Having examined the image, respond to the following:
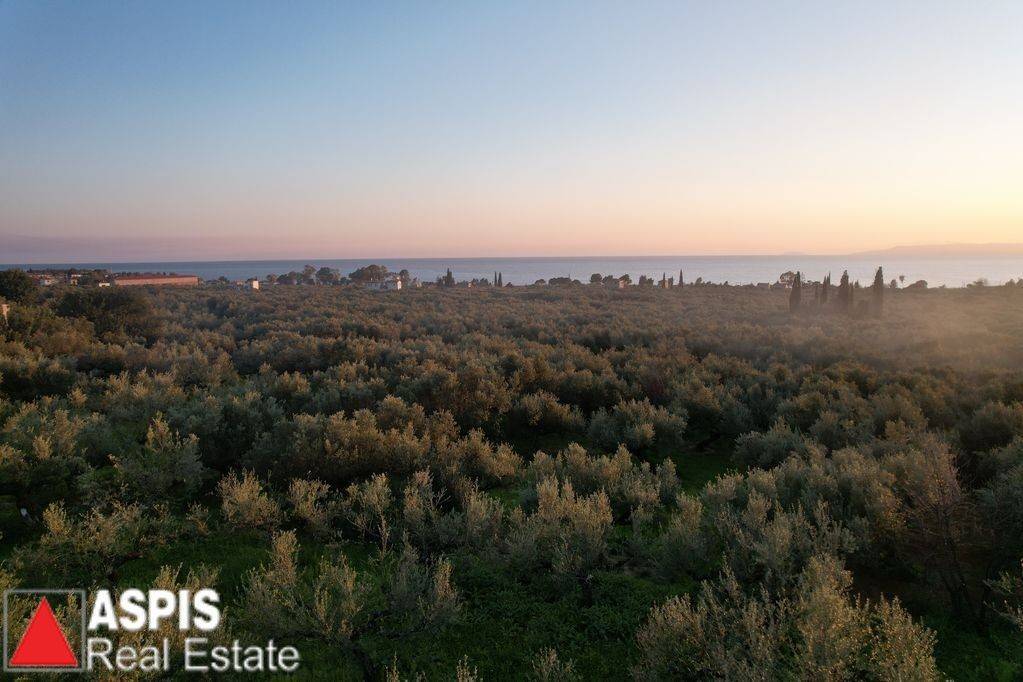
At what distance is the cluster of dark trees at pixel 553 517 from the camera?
498 centimetres

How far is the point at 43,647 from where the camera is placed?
4.55 metres

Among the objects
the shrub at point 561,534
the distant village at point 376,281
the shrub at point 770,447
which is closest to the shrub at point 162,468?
the shrub at point 561,534

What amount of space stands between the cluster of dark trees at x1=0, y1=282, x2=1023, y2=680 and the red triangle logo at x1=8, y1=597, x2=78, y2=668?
804 millimetres

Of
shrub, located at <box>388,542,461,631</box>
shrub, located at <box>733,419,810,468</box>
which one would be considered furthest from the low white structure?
shrub, located at <box>388,542,461,631</box>

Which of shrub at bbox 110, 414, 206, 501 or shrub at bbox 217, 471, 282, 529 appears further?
shrub at bbox 110, 414, 206, 501

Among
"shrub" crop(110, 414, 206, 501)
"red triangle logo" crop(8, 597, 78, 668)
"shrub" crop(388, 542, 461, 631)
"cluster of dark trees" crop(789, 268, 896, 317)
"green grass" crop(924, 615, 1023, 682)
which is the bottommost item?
"green grass" crop(924, 615, 1023, 682)

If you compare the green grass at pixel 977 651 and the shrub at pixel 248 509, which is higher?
the shrub at pixel 248 509

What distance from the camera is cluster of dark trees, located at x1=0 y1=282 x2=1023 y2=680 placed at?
4.98 metres

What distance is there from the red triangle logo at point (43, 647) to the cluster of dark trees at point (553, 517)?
2.64ft

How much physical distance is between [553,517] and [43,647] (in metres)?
5.07

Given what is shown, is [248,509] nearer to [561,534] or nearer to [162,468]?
[162,468]

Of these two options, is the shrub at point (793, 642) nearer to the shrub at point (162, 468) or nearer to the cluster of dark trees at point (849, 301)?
the shrub at point (162, 468)

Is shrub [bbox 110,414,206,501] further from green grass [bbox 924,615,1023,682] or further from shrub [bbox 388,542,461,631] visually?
green grass [bbox 924,615,1023,682]

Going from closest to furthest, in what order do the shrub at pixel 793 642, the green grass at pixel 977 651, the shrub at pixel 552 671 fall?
the shrub at pixel 793 642 → the shrub at pixel 552 671 → the green grass at pixel 977 651
